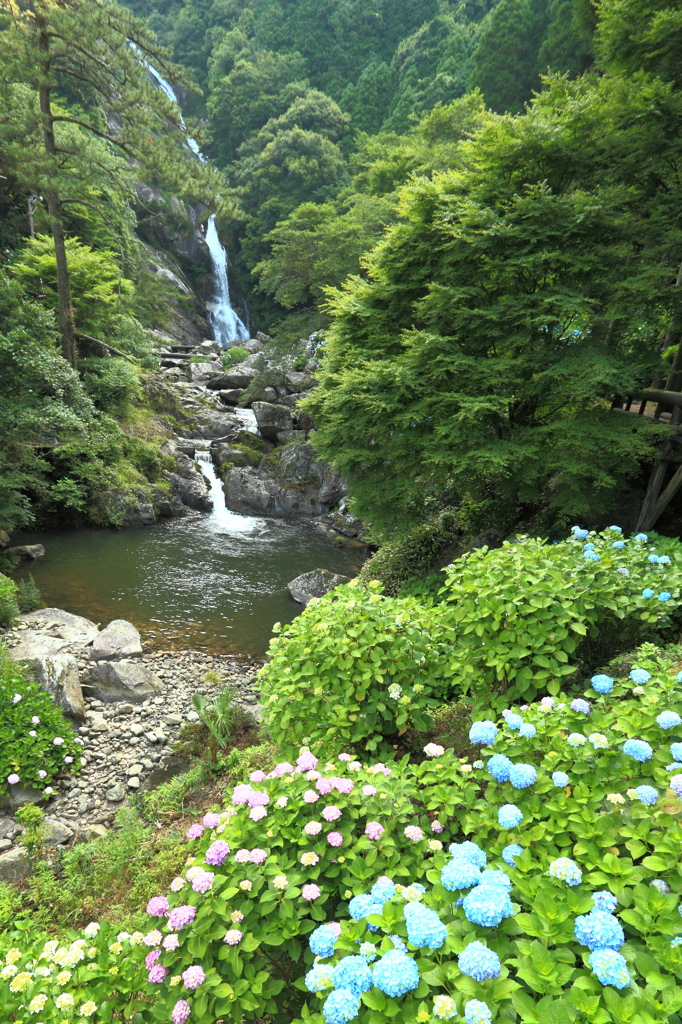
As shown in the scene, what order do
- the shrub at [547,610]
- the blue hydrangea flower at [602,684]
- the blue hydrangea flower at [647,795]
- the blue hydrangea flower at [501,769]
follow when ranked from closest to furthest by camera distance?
1. the blue hydrangea flower at [647,795]
2. the blue hydrangea flower at [501,769]
3. the blue hydrangea flower at [602,684]
4. the shrub at [547,610]

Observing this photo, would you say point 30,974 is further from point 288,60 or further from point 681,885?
point 288,60

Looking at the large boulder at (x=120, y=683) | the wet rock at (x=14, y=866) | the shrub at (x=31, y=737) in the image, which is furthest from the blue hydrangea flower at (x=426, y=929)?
the large boulder at (x=120, y=683)

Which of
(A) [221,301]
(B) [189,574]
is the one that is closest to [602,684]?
(B) [189,574]

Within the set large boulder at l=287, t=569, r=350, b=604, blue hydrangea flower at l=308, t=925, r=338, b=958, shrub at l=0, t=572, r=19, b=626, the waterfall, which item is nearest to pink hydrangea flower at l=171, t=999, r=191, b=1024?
blue hydrangea flower at l=308, t=925, r=338, b=958

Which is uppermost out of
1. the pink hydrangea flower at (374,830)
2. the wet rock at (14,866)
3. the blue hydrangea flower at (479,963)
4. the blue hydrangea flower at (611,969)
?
the blue hydrangea flower at (611,969)

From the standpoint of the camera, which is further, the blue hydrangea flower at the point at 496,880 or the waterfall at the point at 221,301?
the waterfall at the point at 221,301

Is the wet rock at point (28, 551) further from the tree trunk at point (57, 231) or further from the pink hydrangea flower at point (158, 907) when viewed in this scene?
the pink hydrangea flower at point (158, 907)

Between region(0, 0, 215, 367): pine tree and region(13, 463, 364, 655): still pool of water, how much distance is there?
24.4 feet

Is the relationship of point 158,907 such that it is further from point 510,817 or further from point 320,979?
point 510,817

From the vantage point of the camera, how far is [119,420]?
14.1m

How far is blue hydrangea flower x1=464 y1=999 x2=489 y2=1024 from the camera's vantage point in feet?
3.09

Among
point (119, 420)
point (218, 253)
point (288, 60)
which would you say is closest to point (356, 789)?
point (119, 420)

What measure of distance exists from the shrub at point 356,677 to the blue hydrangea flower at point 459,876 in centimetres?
118

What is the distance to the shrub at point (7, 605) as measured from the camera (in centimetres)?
652
